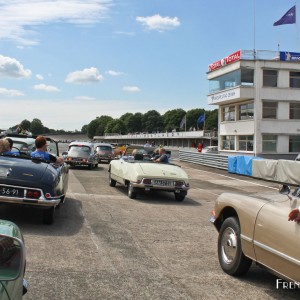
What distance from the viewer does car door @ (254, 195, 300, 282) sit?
3.80 m

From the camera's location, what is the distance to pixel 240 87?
40.4 m

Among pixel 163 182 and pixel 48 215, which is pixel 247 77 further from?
pixel 48 215

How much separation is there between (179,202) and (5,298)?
30.1 ft

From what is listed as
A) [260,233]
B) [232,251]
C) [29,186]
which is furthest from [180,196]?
[260,233]

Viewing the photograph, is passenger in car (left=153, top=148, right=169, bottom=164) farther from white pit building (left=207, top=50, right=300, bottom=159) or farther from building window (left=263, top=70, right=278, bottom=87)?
building window (left=263, top=70, right=278, bottom=87)

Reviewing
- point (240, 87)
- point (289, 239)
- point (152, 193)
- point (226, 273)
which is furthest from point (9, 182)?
point (240, 87)

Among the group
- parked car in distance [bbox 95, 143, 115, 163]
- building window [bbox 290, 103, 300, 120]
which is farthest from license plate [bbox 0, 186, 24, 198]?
building window [bbox 290, 103, 300, 120]

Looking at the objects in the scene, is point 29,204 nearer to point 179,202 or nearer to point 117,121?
point 179,202

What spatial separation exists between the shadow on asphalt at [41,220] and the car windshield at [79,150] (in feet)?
47.6

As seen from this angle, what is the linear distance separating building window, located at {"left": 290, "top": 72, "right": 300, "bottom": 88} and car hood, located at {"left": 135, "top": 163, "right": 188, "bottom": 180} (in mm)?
33000

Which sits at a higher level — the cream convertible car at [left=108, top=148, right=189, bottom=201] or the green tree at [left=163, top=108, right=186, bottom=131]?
the green tree at [left=163, top=108, right=186, bottom=131]

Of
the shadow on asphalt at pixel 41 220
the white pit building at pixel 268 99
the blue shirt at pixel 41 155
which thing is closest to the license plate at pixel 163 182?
the shadow on asphalt at pixel 41 220

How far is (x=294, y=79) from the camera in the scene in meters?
41.3

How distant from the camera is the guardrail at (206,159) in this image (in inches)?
1107
